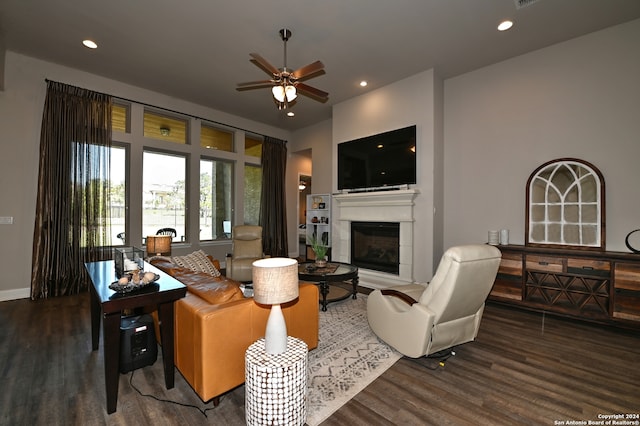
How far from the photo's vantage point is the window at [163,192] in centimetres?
530

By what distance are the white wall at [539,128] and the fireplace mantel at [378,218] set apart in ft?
2.56

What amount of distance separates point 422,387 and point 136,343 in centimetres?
220

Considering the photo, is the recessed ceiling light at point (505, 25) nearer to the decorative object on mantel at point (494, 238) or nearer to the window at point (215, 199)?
the decorative object on mantel at point (494, 238)

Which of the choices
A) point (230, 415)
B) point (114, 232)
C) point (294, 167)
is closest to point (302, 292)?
point (230, 415)

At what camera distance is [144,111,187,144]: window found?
17.4 feet

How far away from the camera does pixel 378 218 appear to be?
16.5 ft

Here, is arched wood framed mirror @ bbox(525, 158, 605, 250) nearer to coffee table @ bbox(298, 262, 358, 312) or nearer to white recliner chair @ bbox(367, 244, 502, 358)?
white recliner chair @ bbox(367, 244, 502, 358)

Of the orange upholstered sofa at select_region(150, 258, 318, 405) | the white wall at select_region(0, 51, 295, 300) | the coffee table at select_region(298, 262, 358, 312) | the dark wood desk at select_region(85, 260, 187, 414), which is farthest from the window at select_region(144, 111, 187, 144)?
the orange upholstered sofa at select_region(150, 258, 318, 405)

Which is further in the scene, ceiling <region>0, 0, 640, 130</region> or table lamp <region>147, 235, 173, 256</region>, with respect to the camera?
table lamp <region>147, 235, 173, 256</region>

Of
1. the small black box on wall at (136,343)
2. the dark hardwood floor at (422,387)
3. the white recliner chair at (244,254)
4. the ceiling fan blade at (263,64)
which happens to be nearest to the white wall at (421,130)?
the dark hardwood floor at (422,387)

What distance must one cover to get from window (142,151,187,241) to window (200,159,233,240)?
415 millimetres

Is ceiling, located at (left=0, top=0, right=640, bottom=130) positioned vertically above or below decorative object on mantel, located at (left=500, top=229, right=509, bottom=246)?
above

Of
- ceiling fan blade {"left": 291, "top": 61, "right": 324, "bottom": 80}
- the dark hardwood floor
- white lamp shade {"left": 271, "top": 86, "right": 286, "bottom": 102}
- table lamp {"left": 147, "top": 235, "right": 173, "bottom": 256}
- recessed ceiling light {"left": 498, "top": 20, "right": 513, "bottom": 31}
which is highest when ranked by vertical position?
recessed ceiling light {"left": 498, "top": 20, "right": 513, "bottom": 31}

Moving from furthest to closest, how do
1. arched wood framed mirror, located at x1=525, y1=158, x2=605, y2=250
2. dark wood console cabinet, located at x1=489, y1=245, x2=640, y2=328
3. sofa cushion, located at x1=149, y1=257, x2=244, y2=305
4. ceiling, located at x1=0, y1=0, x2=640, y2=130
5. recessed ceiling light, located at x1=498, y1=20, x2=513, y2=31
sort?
arched wood framed mirror, located at x1=525, y1=158, x2=605, y2=250
recessed ceiling light, located at x1=498, y1=20, x2=513, y2=31
ceiling, located at x1=0, y1=0, x2=640, y2=130
dark wood console cabinet, located at x1=489, y1=245, x2=640, y2=328
sofa cushion, located at x1=149, y1=257, x2=244, y2=305
